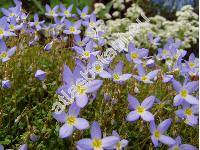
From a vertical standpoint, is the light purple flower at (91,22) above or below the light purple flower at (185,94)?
above

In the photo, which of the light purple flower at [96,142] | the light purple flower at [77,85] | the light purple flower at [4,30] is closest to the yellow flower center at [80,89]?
the light purple flower at [77,85]

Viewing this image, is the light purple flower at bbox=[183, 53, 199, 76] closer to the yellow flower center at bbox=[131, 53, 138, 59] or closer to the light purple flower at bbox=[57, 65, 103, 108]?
the yellow flower center at bbox=[131, 53, 138, 59]

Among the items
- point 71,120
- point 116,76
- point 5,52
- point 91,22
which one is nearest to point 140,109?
point 116,76

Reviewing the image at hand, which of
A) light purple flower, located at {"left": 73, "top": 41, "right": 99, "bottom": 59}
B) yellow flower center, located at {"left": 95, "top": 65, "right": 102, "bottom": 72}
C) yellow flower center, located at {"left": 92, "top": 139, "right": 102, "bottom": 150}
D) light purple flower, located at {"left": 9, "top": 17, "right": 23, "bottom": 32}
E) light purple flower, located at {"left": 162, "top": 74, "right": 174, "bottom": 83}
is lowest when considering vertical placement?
light purple flower, located at {"left": 162, "top": 74, "right": 174, "bottom": 83}

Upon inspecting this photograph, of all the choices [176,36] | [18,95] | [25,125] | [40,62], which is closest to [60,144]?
[25,125]

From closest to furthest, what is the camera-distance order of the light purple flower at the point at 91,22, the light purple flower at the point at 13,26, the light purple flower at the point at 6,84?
the light purple flower at the point at 6,84 → the light purple flower at the point at 13,26 → the light purple flower at the point at 91,22

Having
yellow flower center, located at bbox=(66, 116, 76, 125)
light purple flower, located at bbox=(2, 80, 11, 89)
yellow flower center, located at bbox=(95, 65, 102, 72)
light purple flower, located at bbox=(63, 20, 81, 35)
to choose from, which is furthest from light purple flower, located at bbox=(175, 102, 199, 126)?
light purple flower, located at bbox=(63, 20, 81, 35)

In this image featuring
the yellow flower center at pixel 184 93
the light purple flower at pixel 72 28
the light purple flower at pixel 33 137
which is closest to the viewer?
the light purple flower at pixel 33 137

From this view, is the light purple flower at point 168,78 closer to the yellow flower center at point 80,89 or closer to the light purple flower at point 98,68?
the light purple flower at point 98,68
